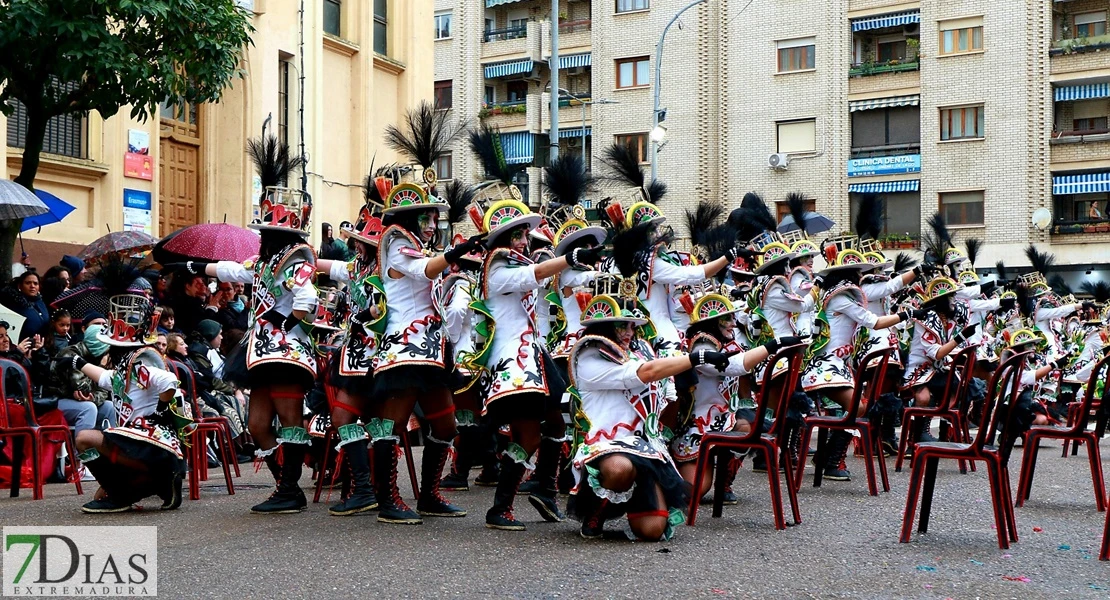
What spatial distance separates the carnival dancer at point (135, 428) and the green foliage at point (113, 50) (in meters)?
5.47

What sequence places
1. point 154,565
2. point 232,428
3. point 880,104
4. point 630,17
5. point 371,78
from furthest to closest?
point 630,17 < point 880,104 < point 371,78 < point 232,428 < point 154,565

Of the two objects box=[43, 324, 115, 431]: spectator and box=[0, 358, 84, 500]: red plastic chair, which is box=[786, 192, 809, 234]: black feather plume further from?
box=[0, 358, 84, 500]: red plastic chair

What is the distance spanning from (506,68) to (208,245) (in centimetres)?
2913

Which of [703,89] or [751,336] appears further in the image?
[703,89]

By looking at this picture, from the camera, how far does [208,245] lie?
655 inches

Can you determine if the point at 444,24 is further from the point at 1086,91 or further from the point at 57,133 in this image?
the point at 57,133

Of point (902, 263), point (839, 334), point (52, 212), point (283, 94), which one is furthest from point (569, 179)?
point (283, 94)

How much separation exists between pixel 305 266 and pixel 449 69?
122ft

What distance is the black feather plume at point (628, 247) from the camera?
8.43m

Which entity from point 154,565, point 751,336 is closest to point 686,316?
point 751,336

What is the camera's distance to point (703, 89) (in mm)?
41250

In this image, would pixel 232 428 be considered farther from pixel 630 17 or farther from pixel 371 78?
pixel 630 17

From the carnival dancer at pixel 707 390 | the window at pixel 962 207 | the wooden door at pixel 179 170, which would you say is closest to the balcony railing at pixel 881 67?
the window at pixel 962 207

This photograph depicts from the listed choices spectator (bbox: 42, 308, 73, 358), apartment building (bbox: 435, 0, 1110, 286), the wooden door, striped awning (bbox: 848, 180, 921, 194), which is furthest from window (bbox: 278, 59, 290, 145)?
striped awning (bbox: 848, 180, 921, 194)
